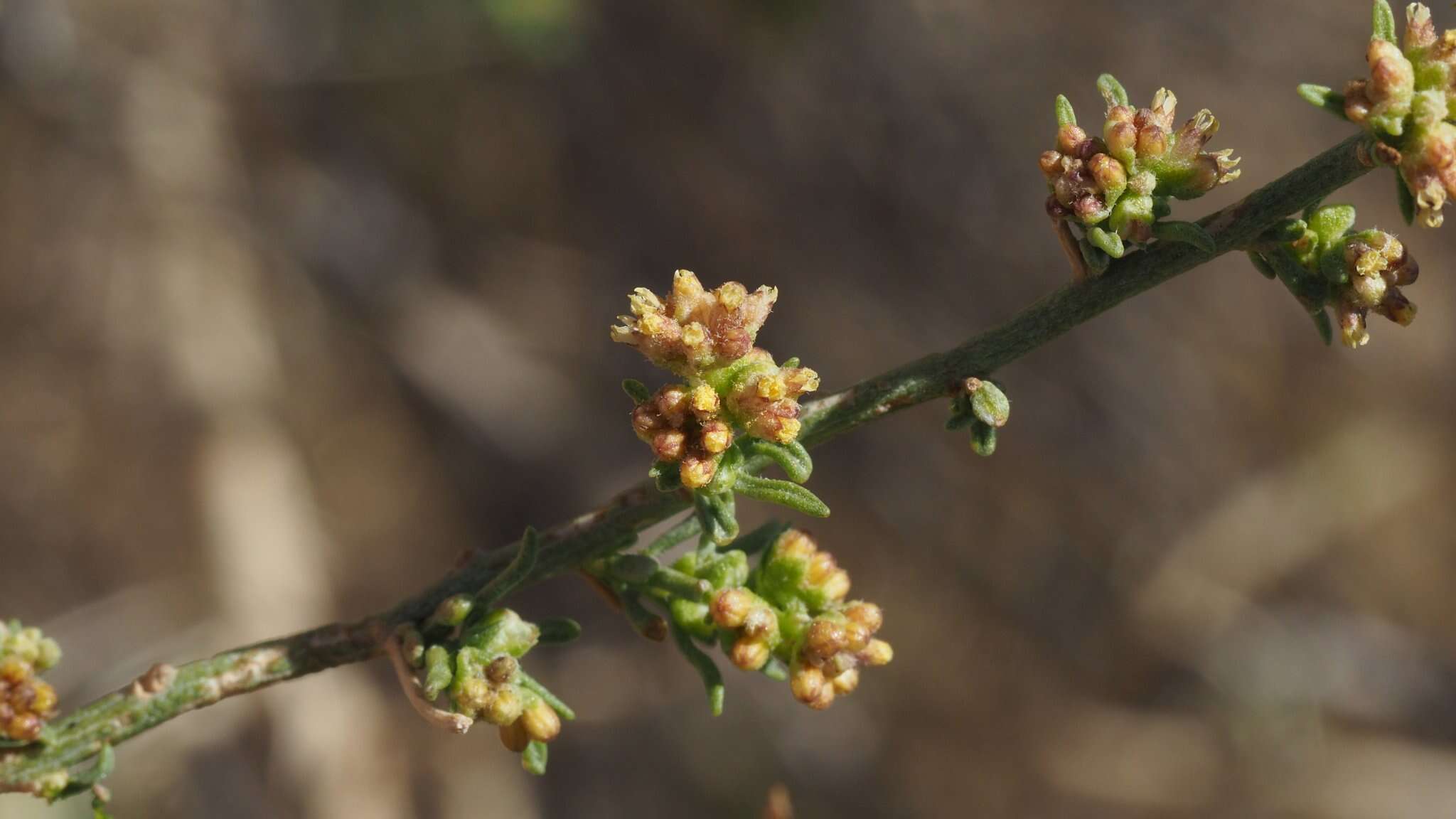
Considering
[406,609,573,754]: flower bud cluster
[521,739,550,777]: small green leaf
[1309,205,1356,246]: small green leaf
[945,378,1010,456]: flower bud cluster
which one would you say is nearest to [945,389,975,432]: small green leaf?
[945,378,1010,456]: flower bud cluster

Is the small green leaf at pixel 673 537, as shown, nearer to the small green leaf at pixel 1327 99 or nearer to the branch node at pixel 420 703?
the branch node at pixel 420 703

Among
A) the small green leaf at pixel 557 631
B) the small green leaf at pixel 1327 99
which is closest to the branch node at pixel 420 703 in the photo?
the small green leaf at pixel 557 631

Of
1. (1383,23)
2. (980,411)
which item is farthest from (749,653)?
(1383,23)

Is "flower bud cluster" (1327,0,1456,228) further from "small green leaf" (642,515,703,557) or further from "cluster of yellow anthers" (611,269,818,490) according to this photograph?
"small green leaf" (642,515,703,557)

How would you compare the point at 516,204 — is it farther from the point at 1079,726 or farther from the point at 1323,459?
the point at 1323,459

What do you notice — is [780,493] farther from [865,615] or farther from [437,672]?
[437,672]

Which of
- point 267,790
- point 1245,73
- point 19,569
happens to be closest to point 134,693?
point 267,790
